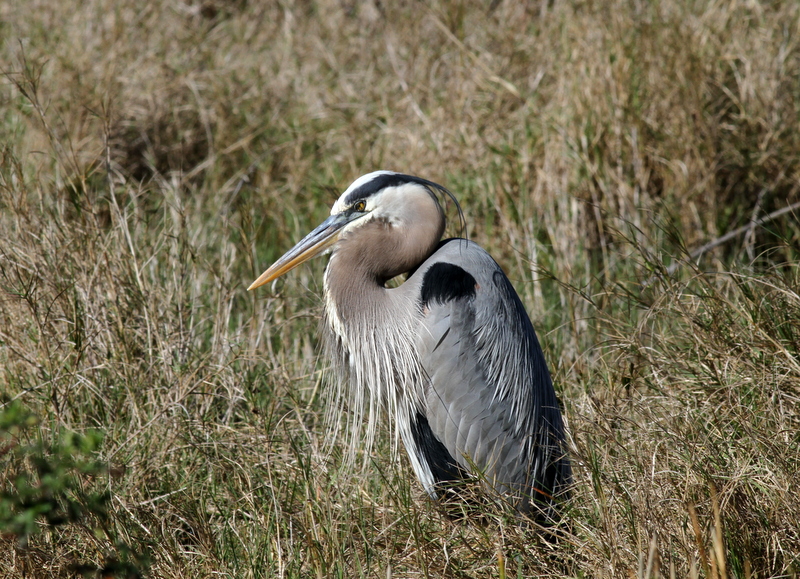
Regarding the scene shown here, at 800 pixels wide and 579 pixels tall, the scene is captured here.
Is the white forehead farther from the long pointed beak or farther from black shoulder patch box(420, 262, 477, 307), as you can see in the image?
black shoulder patch box(420, 262, 477, 307)

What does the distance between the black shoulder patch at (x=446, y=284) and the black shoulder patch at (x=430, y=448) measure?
1.59ft

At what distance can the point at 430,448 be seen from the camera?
300cm

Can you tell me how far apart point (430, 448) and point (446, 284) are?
66cm

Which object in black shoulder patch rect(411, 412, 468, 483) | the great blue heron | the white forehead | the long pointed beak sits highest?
the white forehead

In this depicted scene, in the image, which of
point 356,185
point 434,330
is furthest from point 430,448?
point 356,185

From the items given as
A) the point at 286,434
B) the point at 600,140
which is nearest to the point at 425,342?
the point at 286,434

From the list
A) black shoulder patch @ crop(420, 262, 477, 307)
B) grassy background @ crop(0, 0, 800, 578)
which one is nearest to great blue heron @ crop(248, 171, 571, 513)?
black shoulder patch @ crop(420, 262, 477, 307)

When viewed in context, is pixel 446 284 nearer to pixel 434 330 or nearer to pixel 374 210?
pixel 434 330

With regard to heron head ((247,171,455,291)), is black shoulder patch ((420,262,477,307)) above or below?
below

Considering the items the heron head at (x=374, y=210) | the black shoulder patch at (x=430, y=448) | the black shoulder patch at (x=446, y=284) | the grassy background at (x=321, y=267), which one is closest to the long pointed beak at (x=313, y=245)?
the heron head at (x=374, y=210)

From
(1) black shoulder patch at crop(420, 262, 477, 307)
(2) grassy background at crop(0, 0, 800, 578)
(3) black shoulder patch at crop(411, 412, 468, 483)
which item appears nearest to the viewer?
(2) grassy background at crop(0, 0, 800, 578)

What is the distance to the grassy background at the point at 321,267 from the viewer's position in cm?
230

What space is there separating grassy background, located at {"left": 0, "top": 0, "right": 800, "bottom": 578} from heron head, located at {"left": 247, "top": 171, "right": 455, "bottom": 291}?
0.48 m

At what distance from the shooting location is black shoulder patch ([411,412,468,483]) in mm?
2961
